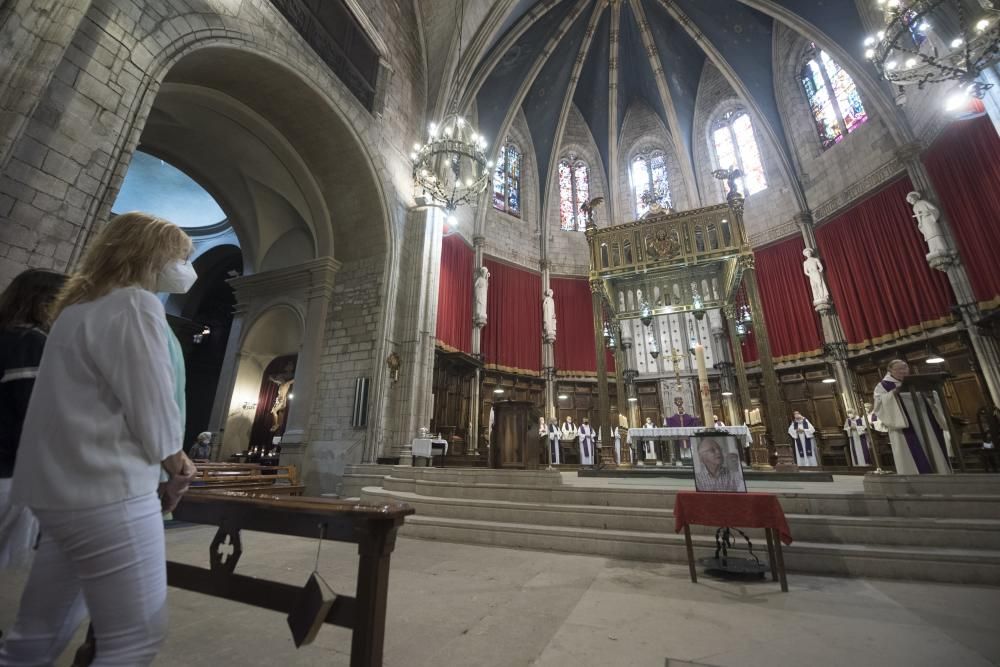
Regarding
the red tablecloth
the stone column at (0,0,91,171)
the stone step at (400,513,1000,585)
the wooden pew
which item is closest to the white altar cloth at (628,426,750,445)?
the stone step at (400,513,1000,585)

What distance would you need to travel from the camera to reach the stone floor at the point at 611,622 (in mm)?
1826

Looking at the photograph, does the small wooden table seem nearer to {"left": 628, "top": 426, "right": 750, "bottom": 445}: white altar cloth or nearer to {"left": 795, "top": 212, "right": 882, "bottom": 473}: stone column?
{"left": 628, "top": 426, "right": 750, "bottom": 445}: white altar cloth

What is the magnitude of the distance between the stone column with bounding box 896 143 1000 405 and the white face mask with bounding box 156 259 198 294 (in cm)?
1235

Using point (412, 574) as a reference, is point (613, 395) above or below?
above

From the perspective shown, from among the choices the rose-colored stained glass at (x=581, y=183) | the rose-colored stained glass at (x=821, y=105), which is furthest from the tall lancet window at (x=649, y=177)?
the rose-colored stained glass at (x=821, y=105)

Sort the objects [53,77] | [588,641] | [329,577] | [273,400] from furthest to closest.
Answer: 1. [273,400]
2. [53,77]
3. [329,577]
4. [588,641]

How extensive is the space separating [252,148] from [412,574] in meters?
10.2

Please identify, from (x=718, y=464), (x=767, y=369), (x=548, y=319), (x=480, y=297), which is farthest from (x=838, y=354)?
(x=718, y=464)

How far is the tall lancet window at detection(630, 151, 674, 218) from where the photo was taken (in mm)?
16531

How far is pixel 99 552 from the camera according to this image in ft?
2.90

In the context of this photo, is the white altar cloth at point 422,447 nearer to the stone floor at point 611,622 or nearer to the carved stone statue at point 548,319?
the stone floor at point 611,622

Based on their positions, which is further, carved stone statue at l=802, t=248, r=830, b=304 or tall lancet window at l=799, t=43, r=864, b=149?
tall lancet window at l=799, t=43, r=864, b=149

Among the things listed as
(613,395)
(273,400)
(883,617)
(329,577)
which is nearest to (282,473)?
(273,400)

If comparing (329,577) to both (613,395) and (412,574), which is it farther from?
(613,395)
